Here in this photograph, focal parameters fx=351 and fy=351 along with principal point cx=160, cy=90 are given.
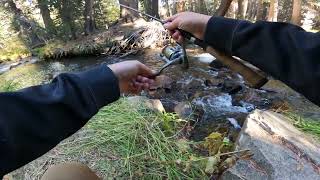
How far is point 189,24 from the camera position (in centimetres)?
201

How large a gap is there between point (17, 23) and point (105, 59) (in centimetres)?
646

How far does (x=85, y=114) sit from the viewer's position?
1.46 meters

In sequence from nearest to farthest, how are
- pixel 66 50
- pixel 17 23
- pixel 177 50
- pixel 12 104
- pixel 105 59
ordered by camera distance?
pixel 12 104, pixel 177 50, pixel 105 59, pixel 66 50, pixel 17 23

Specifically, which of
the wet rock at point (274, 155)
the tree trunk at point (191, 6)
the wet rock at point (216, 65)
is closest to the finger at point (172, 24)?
the wet rock at point (274, 155)

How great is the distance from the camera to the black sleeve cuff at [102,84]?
1533mm

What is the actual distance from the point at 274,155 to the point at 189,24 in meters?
1.59

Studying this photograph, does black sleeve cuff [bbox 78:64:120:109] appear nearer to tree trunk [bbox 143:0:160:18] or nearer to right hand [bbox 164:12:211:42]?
right hand [bbox 164:12:211:42]

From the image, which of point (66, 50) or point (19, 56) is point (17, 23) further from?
point (66, 50)

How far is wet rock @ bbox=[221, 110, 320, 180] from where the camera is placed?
2.85m

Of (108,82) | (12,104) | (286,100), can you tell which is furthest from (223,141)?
(286,100)

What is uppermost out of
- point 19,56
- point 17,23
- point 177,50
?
point 177,50

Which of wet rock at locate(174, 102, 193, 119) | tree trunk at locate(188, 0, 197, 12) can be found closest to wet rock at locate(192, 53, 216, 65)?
wet rock at locate(174, 102, 193, 119)

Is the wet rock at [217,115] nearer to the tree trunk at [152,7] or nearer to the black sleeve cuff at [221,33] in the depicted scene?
the black sleeve cuff at [221,33]

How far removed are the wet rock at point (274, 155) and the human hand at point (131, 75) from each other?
1.26m
